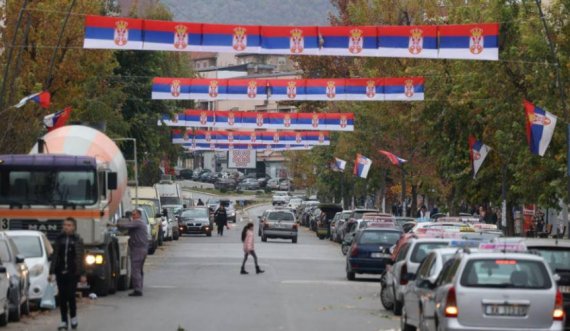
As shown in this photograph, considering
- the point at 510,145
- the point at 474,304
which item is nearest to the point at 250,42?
the point at 510,145

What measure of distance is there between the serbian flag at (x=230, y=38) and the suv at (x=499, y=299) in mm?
22750

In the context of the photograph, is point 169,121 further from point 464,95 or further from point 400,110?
point 464,95

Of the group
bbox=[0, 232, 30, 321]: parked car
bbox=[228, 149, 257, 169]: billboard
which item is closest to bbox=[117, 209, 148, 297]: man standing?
bbox=[0, 232, 30, 321]: parked car

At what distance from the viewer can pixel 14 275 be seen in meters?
22.7

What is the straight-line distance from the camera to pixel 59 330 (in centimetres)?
2142

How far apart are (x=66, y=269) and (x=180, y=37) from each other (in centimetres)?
1889

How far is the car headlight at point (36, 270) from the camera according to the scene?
2527cm

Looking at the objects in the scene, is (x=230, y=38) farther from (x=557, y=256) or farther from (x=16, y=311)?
(x=557, y=256)

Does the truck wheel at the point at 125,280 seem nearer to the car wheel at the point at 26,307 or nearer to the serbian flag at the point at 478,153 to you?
the car wheel at the point at 26,307

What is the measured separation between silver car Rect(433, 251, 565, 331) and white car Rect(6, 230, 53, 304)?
34.5ft

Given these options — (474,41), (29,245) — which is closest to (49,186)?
(29,245)

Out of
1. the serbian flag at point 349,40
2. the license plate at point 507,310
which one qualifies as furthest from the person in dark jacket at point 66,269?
the serbian flag at point 349,40

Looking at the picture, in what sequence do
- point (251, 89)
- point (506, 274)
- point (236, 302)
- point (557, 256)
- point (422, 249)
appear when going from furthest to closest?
1. point (251, 89)
2. point (236, 302)
3. point (422, 249)
4. point (557, 256)
5. point (506, 274)

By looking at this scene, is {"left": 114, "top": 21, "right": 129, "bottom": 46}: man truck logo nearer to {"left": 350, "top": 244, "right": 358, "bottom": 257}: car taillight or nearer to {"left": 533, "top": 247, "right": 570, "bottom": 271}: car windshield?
{"left": 350, "top": 244, "right": 358, "bottom": 257}: car taillight
